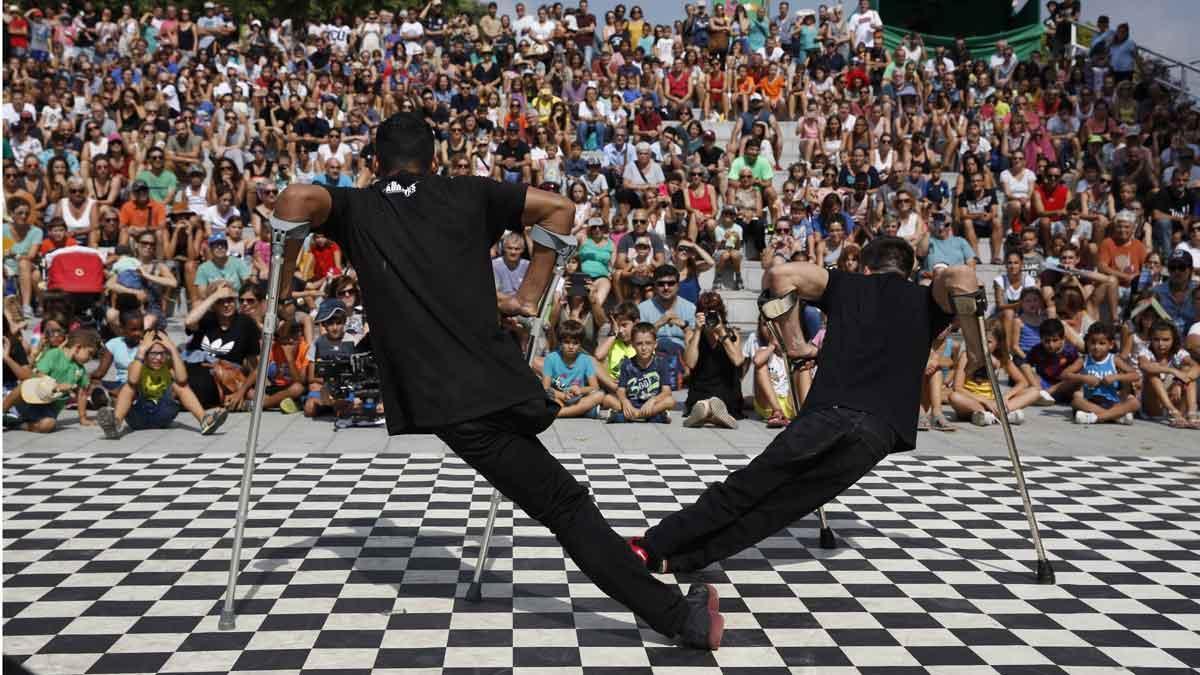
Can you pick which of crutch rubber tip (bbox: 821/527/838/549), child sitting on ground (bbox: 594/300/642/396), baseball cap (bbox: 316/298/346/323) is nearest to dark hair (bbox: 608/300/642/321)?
child sitting on ground (bbox: 594/300/642/396)

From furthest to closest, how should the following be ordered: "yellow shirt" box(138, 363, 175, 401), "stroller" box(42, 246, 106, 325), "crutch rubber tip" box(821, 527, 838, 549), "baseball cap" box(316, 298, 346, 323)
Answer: "stroller" box(42, 246, 106, 325) → "baseball cap" box(316, 298, 346, 323) → "yellow shirt" box(138, 363, 175, 401) → "crutch rubber tip" box(821, 527, 838, 549)

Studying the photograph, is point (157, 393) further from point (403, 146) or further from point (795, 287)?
point (795, 287)

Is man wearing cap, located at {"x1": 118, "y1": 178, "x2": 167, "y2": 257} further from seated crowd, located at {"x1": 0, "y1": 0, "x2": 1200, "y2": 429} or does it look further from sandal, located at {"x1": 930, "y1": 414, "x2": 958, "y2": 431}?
sandal, located at {"x1": 930, "y1": 414, "x2": 958, "y2": 431}

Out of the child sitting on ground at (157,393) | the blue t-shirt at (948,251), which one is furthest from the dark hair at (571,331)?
the blue t-shirt at (948,251)

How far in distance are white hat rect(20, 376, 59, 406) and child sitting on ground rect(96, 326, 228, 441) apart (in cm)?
35

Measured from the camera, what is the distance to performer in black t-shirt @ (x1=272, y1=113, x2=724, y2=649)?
10.6 ft

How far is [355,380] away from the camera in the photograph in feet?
26.9

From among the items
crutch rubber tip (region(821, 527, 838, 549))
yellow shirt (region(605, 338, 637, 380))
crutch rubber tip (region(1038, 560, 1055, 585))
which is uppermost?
yellow shirt (region(605, 338, 637, 380))

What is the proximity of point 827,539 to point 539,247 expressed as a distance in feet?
6.75

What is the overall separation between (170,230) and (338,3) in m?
20.7

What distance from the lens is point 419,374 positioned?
324 cm

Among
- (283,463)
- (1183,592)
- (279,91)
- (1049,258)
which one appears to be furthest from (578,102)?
(1183,592)

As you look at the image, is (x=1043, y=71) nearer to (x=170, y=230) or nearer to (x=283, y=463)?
(x=170, y=230)

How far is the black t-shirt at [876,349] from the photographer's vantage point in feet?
13.0
